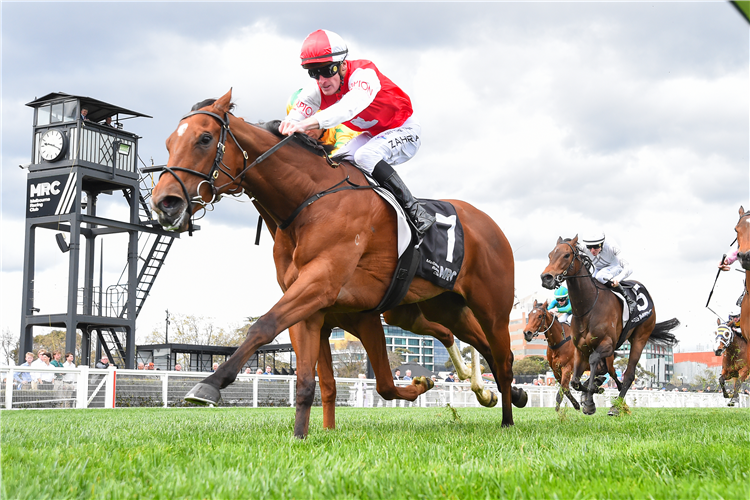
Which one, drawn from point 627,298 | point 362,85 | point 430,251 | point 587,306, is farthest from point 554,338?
point 362,85

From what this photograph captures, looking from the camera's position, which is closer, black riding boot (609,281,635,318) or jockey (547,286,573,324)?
black riding boot (609,281,635,318)

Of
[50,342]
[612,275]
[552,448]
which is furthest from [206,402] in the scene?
[50,342]

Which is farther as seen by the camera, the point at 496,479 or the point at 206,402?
the point at 206,402

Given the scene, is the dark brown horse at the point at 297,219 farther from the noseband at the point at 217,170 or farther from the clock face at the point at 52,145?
the clock face at the point at 52,145

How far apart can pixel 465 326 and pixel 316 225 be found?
108 inches

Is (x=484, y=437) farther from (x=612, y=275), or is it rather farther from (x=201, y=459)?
(x=612, y=275)

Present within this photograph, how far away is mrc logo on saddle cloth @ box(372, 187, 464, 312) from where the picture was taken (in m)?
5.45

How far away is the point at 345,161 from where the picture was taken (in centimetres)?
559

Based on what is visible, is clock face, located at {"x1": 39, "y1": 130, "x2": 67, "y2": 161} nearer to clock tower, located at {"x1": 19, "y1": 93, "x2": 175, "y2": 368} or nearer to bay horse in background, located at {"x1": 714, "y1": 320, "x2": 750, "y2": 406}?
clock tower, located at {"x1": 19, "y1": 93, "x2": 175, "y2": 368}

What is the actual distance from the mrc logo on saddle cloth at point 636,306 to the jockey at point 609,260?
11 cm

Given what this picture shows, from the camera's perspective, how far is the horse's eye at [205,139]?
4.67 metres

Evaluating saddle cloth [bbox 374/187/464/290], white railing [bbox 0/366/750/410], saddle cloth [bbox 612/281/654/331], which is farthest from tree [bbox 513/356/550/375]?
saddle cloth [bbox 374/187/464/290]

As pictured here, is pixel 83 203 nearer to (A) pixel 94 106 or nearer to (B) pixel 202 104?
(A) pixel 94 106

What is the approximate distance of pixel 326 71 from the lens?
540cm
